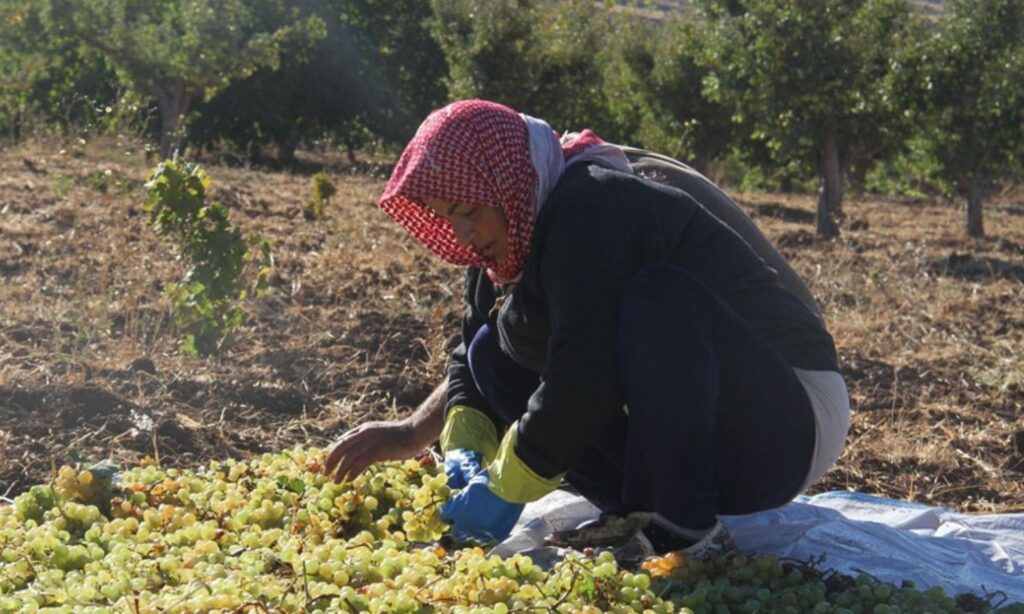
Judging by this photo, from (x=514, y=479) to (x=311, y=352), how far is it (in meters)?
2.37

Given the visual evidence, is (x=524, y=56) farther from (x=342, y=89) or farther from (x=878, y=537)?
(x=878, y=537)

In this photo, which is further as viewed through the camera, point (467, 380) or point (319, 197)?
point (319, 197)

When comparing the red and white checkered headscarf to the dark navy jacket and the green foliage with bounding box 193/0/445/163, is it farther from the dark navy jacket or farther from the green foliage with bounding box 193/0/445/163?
the green foliage with bounding box 193/0/445/163

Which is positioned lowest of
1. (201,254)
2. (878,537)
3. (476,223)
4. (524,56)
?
(878,537)

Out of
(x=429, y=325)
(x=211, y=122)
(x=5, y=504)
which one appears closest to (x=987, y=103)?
(x=429, y=325)

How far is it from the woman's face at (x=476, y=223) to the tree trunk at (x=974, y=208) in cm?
1033

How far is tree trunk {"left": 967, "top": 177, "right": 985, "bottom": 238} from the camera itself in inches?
480

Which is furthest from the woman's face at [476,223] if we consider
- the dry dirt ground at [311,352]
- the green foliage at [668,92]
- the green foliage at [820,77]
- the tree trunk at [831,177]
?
the green foliage at [668,92]

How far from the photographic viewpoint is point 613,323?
2682 mm

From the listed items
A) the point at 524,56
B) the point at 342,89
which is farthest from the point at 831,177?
the point at 342,89

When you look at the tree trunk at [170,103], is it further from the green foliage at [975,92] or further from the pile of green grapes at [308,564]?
the pile of green grapes at [308,564]

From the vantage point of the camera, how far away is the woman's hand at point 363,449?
3.09 meters

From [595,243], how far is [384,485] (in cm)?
93

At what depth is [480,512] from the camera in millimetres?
2891
